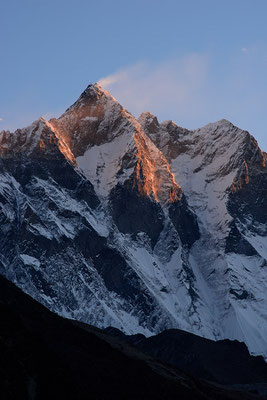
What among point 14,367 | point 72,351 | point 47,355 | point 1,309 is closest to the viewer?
point 14,367

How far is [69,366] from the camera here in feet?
426

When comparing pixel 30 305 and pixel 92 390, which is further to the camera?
pixel 30 305

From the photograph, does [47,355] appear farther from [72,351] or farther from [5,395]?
[72,351]

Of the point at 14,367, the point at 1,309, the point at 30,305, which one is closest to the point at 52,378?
the point at 14,367

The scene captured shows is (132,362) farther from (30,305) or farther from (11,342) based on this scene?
(11,342)

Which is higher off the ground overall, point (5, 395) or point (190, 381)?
point (190, 381)

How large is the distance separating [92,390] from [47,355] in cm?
1950

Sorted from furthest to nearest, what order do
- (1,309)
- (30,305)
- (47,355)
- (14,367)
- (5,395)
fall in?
1. (30,305)
2. (1,309)
3. (47,355)
4. (14,367)
5. (5,395)

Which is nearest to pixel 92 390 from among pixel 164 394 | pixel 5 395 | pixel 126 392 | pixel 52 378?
pixel 126 392

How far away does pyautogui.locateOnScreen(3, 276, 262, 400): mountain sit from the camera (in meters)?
102

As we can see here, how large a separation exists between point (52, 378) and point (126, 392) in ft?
104

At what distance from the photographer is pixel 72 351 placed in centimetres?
14175

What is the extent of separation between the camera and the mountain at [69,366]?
102000 mm

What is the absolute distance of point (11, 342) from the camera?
354 ft
